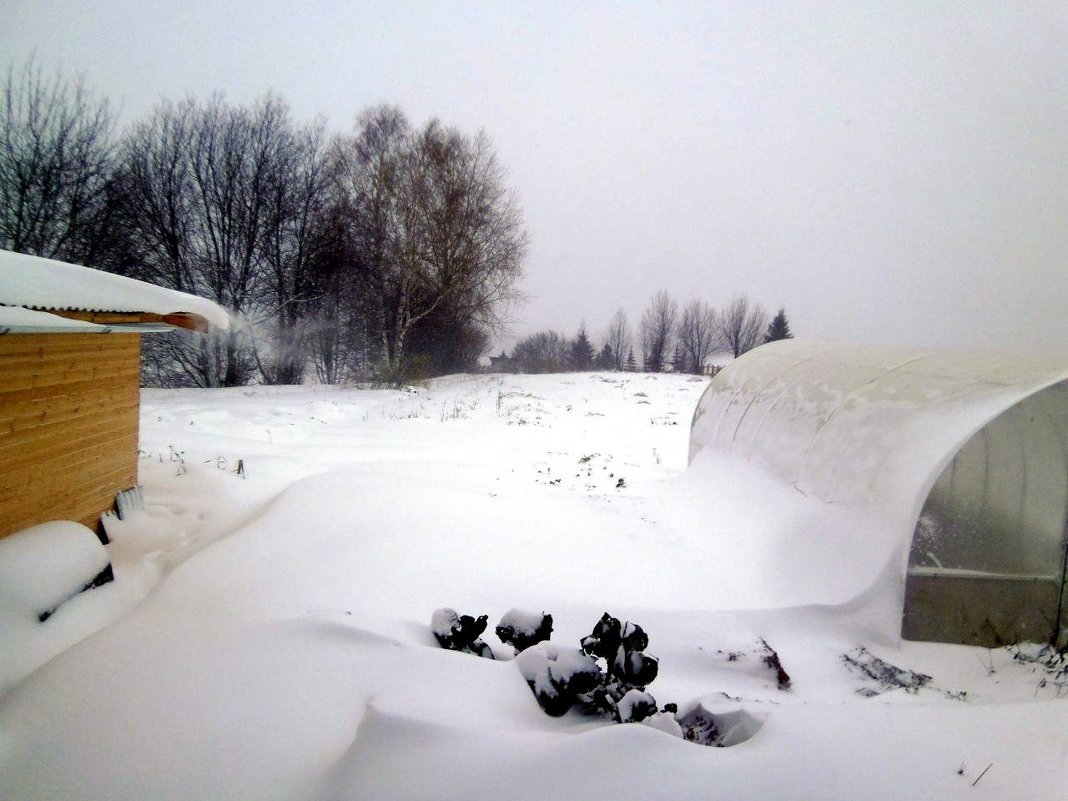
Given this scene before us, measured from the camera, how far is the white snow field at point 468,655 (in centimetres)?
181

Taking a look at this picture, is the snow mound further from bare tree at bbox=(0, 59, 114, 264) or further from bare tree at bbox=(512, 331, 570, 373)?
bare tree at bbox=(512, 331, 570, 373)

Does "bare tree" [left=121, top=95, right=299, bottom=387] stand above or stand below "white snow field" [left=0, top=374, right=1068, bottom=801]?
above

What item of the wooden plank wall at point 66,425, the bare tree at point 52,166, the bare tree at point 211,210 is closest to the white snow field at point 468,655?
the wooden plank wall at point 66,425

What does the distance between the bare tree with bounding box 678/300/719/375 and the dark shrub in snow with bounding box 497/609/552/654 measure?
1168cm

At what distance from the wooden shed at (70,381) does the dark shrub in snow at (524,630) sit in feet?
9.69

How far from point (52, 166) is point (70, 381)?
14.1 metres

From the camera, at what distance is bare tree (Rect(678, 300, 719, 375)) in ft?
44.0

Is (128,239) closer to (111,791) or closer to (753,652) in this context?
(111,791)

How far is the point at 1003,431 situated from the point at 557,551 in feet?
11.9

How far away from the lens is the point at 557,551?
4855 mm

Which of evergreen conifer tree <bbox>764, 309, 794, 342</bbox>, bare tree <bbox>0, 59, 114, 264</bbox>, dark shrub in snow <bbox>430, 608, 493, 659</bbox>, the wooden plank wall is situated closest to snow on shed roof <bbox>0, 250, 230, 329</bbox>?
the wooden plank wall

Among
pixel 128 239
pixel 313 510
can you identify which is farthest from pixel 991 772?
pixel 128 239

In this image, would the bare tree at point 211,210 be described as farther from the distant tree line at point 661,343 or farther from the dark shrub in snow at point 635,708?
the dark shrub in snow at point 635,708

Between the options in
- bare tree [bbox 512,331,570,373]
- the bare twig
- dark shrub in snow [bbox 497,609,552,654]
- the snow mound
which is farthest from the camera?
bare tree [bbox 512,331,570,373]
